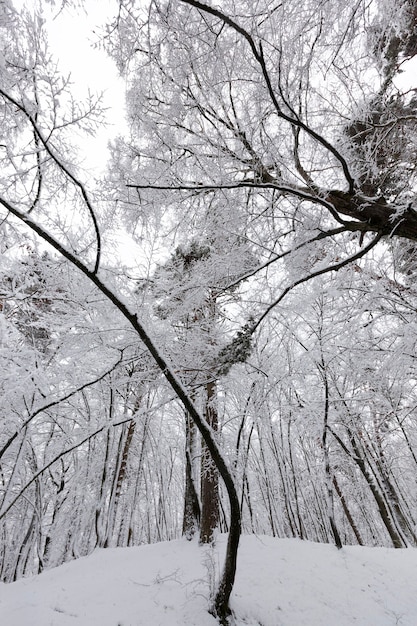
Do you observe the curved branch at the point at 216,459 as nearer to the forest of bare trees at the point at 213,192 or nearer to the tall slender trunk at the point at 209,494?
the forest of bare trees at the point at 213,192

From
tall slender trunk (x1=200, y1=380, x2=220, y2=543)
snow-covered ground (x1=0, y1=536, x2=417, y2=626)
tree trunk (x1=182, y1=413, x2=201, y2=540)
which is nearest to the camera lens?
snow-covered ground (x1=0, y1=536, x2=417, y2=626)

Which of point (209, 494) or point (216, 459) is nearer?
point (216, 459)

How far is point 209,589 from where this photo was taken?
3.52 metres

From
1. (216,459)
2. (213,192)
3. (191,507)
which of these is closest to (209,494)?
(191,507)

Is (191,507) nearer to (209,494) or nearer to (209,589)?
(209,494)

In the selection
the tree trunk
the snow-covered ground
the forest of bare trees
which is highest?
the forest of bare trees

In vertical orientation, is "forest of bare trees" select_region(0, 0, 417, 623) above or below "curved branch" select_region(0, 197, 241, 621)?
above

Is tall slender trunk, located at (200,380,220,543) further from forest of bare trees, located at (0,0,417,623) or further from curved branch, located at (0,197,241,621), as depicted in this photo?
curved branch, located at (0,197,241,621)

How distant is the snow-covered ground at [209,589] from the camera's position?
3396mm

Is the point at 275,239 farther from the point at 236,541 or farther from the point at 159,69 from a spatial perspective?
the point at 236,541

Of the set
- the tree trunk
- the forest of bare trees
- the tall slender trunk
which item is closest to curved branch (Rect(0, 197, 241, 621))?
the forest of bare trees

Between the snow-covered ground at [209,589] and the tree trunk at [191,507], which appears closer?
the snow-covered ground at [209,589]

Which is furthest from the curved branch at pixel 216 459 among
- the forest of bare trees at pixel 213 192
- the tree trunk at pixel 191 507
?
the tree trunk at pixel 191 507

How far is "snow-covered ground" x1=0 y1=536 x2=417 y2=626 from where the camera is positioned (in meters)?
3.40
